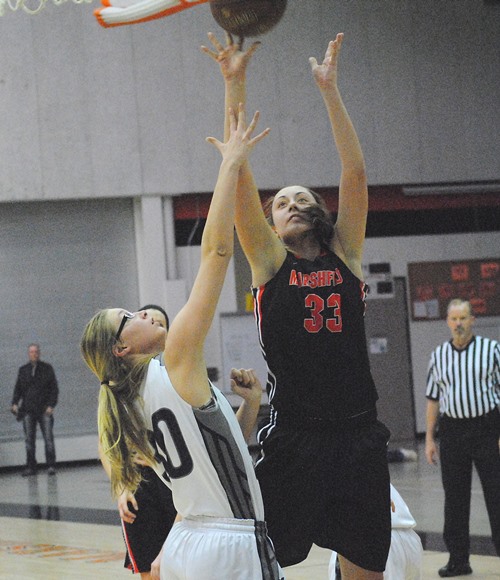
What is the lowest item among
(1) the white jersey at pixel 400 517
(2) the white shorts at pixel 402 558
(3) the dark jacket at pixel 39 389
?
(3) the dark jacket at pixel 39 389

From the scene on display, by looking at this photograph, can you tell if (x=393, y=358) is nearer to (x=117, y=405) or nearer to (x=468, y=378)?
(x=468, y=378)

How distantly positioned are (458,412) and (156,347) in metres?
4.29

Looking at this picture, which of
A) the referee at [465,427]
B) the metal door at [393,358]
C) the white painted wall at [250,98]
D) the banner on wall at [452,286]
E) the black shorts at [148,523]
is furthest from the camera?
the banner on wall at [452,286]

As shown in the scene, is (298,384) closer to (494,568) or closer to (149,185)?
(494,568)

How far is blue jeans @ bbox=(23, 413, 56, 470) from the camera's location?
15656 mm

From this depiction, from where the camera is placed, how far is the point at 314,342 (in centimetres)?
348

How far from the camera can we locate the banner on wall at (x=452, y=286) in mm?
18078

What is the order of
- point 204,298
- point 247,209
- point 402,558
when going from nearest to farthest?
point 204,298, point 247,209, point 402,558

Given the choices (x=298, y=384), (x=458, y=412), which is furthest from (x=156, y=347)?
(x=458, y=412)

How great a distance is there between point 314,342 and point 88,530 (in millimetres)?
6711

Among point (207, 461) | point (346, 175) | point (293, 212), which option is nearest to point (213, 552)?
point (207, 461)

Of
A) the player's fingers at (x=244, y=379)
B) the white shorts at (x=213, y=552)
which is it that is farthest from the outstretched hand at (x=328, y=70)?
the white shorts at (x=213, y=552)

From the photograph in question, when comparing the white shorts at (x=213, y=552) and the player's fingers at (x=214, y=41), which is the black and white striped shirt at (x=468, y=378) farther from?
the player's fingers at (x=214, y=41)

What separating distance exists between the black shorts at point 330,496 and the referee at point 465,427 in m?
3.75
